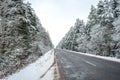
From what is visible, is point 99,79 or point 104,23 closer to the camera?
point 99,79

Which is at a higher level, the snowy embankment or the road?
the road

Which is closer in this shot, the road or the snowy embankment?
the road

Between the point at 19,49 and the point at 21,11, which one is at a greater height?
the point at 21,11

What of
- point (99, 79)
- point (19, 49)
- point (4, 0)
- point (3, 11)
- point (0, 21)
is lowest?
point (99, 79)

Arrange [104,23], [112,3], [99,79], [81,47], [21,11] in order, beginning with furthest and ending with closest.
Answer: [81,47] < [104,23] < [112,3] < [21,11] < [99,79]

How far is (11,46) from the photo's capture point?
16.0 m

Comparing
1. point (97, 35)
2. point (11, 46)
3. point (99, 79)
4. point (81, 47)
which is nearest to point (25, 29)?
point (11, 46)

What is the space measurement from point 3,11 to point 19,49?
4324 mm

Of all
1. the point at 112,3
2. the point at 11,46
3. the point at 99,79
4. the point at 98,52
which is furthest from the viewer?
the point at 98,52

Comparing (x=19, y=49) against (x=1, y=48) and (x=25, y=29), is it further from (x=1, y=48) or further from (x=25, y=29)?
(x=25, y=29)

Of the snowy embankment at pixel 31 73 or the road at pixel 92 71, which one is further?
the snowy embankment at pixel 31 73

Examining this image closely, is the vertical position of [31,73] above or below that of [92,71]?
below

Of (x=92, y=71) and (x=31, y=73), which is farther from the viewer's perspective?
(x=31, y=73)

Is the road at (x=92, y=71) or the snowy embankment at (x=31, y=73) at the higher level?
the road at (x=92, y=71)
